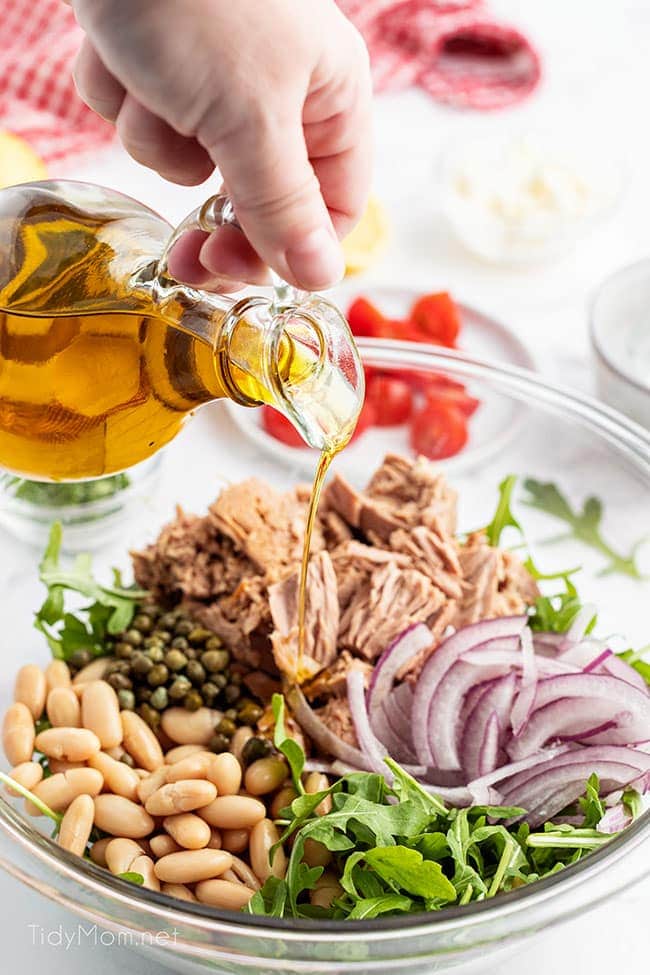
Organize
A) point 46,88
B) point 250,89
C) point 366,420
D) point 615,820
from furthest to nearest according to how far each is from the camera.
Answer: point 46,88
point 366,420
point 615,820
point 250,89

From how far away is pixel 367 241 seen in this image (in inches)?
124

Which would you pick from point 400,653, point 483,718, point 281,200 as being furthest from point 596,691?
point 281,200

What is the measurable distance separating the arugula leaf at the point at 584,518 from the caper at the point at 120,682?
33.5 inches

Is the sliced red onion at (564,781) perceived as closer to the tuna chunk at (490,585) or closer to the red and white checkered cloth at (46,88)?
the tuna chunk at (490,585)

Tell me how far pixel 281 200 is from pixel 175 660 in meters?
0.95

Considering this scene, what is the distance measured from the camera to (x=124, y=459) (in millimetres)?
1595

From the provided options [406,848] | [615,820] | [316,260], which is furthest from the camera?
[615,820]

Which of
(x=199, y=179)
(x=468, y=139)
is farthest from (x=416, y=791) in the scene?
(x=468, y=139)

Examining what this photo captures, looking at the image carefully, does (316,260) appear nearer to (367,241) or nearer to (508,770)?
(508,770)

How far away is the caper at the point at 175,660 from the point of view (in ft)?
6.17

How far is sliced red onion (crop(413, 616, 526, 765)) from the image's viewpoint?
70.2 inches

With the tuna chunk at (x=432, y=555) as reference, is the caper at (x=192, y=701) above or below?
below

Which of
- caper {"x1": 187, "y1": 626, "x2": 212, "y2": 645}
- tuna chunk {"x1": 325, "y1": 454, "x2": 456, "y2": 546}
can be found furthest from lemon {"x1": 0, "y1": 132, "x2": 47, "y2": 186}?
caper {"x1": 187, "y1": 626, "x2": 212, "y2": 645}

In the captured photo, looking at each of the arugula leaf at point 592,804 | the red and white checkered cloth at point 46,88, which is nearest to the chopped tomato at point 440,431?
the arugula leaf at point 592,804
